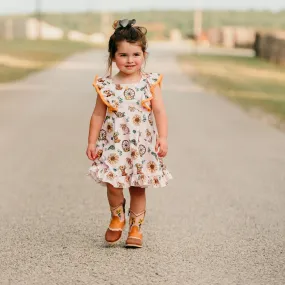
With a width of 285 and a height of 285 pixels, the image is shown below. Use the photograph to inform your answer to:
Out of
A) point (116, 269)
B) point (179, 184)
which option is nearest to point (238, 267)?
point (116, 269)

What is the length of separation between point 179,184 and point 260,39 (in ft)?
Result: 123

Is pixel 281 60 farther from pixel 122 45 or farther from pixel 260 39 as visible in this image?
pixel 122 45

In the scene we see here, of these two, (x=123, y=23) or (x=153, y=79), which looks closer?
(x=123, y=23)

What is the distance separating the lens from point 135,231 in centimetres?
539

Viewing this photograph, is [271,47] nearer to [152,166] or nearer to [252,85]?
[252,85]

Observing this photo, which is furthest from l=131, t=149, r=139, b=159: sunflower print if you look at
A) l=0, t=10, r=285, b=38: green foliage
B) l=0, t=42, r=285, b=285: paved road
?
l=0, t=10, r=285, b=38: green foliage

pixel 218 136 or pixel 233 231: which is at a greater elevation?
pixel 233 231

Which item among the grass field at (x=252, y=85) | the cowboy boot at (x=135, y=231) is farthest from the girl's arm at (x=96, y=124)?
the grass field at (x=252, y=85)

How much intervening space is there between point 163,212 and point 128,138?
1404mm

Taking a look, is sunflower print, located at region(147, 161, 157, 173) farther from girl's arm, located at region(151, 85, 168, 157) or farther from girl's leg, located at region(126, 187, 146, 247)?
girl's leg, located at region(126, 187, 146, 247)

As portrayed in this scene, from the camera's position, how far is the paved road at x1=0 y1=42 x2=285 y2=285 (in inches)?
191

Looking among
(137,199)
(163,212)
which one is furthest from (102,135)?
(163,212)

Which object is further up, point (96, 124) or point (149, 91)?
point (149, 91)

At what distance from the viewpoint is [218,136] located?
1160 centimetres
